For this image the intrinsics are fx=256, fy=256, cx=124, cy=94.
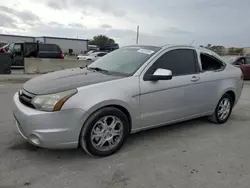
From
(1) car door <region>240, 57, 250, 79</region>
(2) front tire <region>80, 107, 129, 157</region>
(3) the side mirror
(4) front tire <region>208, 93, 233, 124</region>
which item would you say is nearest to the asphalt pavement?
(2) front tire <region>80, 107, 129, 157</region>

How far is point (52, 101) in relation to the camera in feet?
10.4

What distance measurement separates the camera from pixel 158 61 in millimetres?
4098

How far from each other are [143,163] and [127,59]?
1.75m

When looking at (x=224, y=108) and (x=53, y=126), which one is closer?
(x=53, y=126)

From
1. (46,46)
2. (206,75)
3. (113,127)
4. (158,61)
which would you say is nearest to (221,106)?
(206,75)

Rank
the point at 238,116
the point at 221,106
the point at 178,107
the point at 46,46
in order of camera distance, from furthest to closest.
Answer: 1. the point at 46,46
2. the point at 238,116
3. the point at 221,106
4. the point at 178,107

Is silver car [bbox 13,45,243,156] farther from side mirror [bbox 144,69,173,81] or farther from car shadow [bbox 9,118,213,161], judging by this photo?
car shadow [bbox 9,118,213,161]

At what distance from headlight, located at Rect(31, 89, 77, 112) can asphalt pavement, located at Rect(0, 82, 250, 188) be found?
2.53 feet

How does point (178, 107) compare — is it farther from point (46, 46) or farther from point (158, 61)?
point (46, 46)

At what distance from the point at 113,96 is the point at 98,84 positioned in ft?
0.85

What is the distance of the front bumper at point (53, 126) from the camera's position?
315 cm

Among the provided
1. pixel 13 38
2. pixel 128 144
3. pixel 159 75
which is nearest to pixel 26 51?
pixel 128 144

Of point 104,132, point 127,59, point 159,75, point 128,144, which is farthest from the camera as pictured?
point 127,59

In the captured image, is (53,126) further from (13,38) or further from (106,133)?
(13,38)
